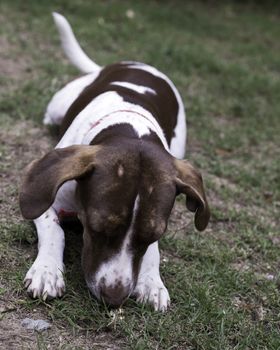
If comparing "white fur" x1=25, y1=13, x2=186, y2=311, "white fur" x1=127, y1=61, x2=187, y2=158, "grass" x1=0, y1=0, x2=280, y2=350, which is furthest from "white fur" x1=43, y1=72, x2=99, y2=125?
"white fur" x1=25, y1=13, x2=186, y2=311

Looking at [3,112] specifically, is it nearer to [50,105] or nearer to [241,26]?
[50,105]

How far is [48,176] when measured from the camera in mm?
3055

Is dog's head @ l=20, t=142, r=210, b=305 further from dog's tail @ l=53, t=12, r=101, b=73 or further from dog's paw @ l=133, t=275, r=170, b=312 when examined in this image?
dog's tail @ l=53, t=12, r=101, b=73

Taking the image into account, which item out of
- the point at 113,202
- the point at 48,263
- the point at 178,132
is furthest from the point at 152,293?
the point at 178,132

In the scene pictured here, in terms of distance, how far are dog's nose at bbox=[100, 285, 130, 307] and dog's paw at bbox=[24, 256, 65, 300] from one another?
26 cm

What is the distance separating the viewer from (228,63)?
8.30 meters

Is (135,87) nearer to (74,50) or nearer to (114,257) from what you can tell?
(74,50)

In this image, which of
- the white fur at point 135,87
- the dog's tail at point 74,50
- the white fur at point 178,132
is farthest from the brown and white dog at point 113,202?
the dog's tail at point 74,50

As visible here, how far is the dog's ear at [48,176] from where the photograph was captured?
303 centimetres

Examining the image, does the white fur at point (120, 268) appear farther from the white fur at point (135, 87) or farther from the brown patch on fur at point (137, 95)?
the white fur at point (135, 87)

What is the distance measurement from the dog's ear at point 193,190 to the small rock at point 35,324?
901mm

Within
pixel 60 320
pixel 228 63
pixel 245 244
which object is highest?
pixel 60 320

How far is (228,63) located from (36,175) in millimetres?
5625

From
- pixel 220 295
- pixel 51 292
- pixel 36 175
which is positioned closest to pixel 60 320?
pixel 51 292
